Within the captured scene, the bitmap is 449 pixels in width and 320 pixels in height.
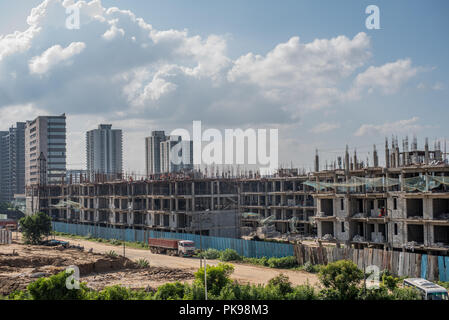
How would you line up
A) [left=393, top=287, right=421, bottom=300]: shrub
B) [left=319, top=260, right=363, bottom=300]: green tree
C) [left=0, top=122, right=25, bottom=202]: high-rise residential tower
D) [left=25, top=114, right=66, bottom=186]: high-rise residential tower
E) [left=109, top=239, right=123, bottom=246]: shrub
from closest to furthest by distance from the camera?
1. [left=319, top=260, right=363, bottom=300]: green tree
2. [left=393, top=287, right=421, bottom=300]: shrub
3. [left=109, top=239, right=123, bottom=246]: shrub
4. [left=25, top=114, right=66, bottom=186]: high-rise residential tower
5. [left=0, top=122, right=25, bottom=202]: high-rise residential tower

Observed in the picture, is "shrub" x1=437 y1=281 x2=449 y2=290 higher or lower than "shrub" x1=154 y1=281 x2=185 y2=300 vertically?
lower

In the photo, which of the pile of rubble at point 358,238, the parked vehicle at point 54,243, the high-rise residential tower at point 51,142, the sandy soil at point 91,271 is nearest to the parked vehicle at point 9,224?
the parked vehicle at point 54,243

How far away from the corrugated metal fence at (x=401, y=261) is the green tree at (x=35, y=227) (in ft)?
124

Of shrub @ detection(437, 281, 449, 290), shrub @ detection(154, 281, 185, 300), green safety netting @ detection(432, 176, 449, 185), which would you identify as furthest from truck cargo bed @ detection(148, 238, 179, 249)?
shrub @ detection(437, 281, 449, 290)

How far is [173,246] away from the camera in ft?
164

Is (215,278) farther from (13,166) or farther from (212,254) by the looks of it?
(13,166)

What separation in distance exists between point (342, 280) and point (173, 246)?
94.2 feet

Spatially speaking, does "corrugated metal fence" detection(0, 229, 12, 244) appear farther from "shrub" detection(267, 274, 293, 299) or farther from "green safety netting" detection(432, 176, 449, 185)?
"green safety netting" detection(432, 176, 449, 185)

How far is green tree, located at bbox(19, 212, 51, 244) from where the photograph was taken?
A: 196ft

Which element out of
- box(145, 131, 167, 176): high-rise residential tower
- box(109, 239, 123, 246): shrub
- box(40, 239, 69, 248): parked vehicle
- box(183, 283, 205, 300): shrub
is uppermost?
box(145, 131, 167, 176): high-rise residential tower

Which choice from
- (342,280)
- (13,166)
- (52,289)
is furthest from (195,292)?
(13,166)

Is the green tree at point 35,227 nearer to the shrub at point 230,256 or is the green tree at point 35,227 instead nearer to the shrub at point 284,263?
the shrub at point 230,256

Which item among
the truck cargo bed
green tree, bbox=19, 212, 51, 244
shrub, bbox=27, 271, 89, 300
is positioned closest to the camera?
shrub, bbox=27, 271, 89, 300

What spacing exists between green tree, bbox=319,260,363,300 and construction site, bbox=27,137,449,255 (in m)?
16.1
